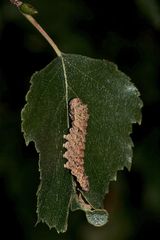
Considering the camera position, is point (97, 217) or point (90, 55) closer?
point (97, 217)

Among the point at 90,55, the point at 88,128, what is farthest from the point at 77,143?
the point at 90,55

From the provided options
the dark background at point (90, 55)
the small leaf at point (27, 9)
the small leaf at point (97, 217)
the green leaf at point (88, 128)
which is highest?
the small leaf at point (27, 9)

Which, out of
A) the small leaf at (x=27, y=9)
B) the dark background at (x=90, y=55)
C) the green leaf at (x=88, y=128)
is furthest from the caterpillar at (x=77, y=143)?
the dark background at (x=90, y=55)

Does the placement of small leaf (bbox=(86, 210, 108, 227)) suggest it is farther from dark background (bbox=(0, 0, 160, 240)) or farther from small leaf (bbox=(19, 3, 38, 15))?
dark background (bbox=(0, 0, 160, 240))

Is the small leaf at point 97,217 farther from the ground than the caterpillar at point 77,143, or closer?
closer

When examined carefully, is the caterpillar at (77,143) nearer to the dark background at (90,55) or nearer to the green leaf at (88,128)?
the green leaf at (88,128)

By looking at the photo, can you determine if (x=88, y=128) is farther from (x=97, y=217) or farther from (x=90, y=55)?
(x=90, y=55)
